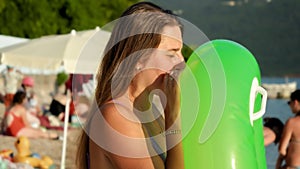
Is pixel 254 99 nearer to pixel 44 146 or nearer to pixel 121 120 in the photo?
pixel 121 120

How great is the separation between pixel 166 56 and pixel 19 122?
37.3ft

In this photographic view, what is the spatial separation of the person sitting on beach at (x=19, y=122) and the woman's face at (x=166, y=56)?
1110 cm

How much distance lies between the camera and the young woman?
2305 millimetres

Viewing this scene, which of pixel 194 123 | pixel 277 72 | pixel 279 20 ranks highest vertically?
pixel 194 123

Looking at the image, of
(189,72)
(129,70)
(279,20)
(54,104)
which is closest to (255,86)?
(189,72)

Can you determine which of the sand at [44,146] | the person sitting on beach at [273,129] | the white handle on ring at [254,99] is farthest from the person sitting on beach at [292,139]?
the white handle on ring at [254,99]

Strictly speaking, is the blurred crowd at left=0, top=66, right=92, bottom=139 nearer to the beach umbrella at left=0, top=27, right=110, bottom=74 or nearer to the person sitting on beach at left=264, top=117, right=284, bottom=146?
the beach umbrella at left=0, top=27, right=110, bottom=74

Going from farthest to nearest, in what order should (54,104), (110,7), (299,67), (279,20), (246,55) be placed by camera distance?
(299,67) → (279,20) → (110,7) → (54,104) → (246,55)

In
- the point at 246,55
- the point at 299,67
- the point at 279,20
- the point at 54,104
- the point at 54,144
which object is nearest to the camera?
the point at 246,55

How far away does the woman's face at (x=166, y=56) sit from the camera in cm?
238

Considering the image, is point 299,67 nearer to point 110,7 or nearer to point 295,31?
point 295,31

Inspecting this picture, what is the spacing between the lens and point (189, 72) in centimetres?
262

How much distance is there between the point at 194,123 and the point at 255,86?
33 centimetres

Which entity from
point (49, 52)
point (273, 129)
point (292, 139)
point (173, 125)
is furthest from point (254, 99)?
point (49, 52)
